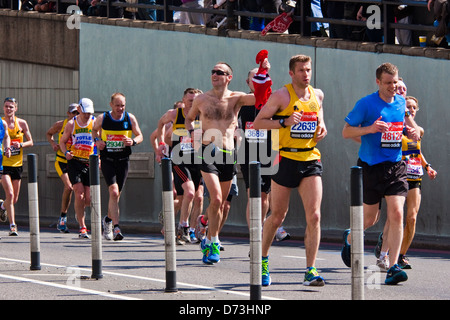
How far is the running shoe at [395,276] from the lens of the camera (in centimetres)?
1073

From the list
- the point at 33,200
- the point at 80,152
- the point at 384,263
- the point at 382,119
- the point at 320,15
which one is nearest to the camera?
the point at 382,119

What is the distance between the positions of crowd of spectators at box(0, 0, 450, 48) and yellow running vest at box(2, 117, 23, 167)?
397cm

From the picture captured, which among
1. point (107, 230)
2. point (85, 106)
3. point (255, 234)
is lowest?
point (107, 230)

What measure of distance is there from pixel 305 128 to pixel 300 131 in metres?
0.06

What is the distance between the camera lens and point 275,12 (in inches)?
769

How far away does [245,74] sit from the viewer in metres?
19.5

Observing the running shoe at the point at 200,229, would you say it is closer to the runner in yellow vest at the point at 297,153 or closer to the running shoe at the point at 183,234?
the running shoe at the point at 183,234

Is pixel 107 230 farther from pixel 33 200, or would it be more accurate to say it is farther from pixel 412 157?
pixel 412 157

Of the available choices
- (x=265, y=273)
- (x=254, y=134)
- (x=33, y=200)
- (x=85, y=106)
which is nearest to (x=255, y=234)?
(x=265, y=273)

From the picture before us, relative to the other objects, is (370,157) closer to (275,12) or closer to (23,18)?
(275,12)

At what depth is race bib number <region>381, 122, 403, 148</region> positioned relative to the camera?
10.9m

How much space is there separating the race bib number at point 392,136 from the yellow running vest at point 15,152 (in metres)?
8.81

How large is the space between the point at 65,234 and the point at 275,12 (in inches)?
200
